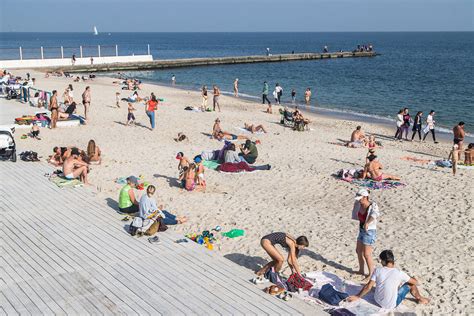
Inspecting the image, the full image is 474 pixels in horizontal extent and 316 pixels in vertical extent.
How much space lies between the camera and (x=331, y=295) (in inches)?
297

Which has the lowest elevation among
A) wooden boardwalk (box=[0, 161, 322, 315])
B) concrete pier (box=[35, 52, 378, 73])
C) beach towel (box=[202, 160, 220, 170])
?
wooden boardwalk (box=[0, 161, 322, 315])

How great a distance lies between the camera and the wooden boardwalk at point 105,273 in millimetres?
6992

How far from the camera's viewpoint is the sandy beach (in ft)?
30.2

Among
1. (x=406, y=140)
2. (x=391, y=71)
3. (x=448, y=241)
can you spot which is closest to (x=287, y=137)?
(x=406, y=140)

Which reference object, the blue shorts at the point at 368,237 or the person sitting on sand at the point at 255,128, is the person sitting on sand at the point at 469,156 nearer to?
the person sitting on sand at the point at 255,128

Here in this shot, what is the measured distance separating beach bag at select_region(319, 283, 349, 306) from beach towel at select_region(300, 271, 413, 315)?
0.20ft

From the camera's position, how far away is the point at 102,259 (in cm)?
848

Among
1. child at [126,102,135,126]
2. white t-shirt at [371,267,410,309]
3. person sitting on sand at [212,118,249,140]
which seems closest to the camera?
white t-shirt at [371,267,410,309]

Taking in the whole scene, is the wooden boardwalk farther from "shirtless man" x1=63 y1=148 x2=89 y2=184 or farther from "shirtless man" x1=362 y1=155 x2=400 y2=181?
"shirtless man" x1=362 y1=155 x2=400 y2=181

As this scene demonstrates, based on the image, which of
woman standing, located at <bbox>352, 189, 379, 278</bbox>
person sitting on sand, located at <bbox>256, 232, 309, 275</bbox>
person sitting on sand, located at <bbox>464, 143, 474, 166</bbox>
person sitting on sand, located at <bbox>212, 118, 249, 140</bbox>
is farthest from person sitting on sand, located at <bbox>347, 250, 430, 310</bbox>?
person sitting on sand, located at <bbox>212, 118, 249, 140</bbox>

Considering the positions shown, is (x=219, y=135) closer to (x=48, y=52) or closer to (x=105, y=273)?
(x=105, y=273)

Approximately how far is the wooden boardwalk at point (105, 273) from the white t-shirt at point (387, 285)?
108 centimetres

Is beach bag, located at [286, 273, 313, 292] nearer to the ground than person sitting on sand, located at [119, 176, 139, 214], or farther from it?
nearer to the ground

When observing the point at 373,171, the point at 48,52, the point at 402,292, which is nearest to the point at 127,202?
the point at 402,292
